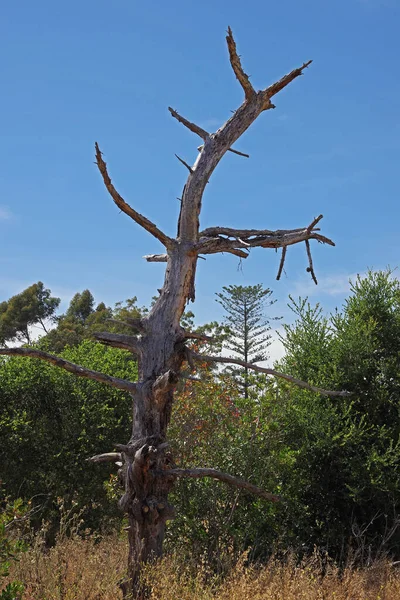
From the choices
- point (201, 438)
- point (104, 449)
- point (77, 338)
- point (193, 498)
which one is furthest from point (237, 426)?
point (77, 338)

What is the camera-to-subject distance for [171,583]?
6754mm

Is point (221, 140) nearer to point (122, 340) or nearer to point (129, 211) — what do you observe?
point (129, 211)

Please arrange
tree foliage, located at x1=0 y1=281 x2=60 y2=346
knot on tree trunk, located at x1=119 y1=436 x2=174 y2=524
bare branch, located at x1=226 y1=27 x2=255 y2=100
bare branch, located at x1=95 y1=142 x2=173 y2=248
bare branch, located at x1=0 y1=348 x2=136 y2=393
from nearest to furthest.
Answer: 1. knot on tree trunk, located at x1=119 y1=436 x2=174 y2=524
2. bare branch, located at x1=0 y1=348 x2=136 y2=393
3. bare branch, located at x1=95 y1=142 x2=173 y2=248
4. bare branch, located at x1=226 y1=27 x2=255 y2=100
5. tree foliage, located at x1=0 y1=281 x2=60 y2=346

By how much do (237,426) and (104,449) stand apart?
257cm

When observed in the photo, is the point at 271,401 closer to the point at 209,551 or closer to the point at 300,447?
the point at 300,447

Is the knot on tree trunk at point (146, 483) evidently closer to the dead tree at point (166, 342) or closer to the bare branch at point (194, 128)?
the dead tree at point (166, 342)

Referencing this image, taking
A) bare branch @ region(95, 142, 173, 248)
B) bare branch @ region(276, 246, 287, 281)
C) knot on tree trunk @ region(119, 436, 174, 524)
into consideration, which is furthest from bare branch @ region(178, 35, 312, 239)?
knot on tree trunk @ region(119, 436, 174, 524)

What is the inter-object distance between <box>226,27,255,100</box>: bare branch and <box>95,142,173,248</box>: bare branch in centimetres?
217

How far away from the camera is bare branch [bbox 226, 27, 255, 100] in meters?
8.27

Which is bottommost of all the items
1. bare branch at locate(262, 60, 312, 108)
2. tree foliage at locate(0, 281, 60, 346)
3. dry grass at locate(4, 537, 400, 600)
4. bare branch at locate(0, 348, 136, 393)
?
dry grass at locate(4, 537, 400, 600)

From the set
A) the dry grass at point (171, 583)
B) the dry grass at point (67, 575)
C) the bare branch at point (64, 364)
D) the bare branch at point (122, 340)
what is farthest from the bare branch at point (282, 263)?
the dry grass at point (67, 575)

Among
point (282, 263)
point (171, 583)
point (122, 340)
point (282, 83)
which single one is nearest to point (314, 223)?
point (282, 263)

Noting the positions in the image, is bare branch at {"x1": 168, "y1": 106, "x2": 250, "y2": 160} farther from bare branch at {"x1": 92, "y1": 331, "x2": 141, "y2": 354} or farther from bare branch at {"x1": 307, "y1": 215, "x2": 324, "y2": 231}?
bare branch at {"x1": 92, "y1": 331, "x2": 141, "y2": 354}

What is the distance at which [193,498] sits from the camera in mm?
9359
